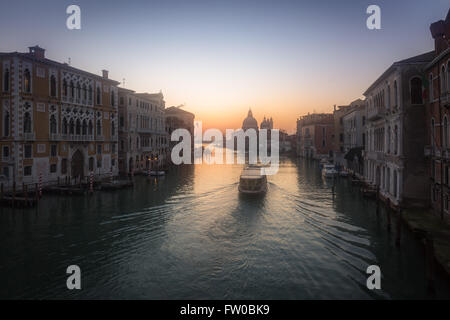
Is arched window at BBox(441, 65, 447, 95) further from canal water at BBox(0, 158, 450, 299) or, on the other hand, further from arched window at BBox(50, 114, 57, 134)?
arched window at BBox(50, 114, 57, 134)

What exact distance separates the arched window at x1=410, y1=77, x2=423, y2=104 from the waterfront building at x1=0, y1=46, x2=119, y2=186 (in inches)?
1200

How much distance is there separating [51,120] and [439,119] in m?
31.8

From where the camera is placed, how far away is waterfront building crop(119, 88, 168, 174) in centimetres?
4516

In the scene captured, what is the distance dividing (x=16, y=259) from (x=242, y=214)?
13.8 m

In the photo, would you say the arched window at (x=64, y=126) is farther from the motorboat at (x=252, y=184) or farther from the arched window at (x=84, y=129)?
the motorboat at (x=252, y=184)

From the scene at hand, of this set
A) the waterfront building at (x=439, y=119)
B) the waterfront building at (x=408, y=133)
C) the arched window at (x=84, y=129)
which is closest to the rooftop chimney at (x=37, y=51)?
the arched window at (x=84, y=129)

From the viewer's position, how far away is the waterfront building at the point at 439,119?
54.1 feet

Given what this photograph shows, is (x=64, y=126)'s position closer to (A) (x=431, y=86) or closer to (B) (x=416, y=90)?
(B) (x=416, y=90)

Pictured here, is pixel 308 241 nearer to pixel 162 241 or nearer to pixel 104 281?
pixel 162 241

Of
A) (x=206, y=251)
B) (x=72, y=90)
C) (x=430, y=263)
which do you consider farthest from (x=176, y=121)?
(x=430, y=263)

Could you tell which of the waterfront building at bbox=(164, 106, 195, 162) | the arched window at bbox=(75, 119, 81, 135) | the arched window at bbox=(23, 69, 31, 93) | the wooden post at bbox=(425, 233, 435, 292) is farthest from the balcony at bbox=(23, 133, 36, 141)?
the waterfront building at bbox=(164, 106, 195, 162)

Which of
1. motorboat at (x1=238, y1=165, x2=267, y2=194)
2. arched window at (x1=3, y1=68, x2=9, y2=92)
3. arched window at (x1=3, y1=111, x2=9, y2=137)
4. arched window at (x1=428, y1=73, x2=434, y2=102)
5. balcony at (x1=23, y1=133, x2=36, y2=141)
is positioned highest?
arched window at (x1=3, y1=68, x2=9, y2=92)

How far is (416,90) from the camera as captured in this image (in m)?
20.4

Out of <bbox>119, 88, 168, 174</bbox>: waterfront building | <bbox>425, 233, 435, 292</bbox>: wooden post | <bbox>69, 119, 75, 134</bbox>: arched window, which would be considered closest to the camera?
<bbox>425, 233, 435, 292</bbox>: wooden post
